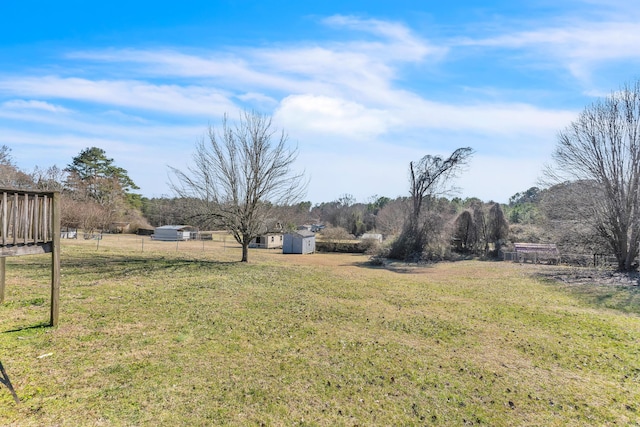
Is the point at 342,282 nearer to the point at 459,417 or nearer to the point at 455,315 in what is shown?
the point at 455,315

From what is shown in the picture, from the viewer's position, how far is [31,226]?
601 cm

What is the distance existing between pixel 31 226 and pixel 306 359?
5.33 metres

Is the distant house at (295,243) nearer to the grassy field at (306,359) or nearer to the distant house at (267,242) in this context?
the distant house at (267,242)

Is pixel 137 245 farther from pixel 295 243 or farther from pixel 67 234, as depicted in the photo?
pixel 295 243

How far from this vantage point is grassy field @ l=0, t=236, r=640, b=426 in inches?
163

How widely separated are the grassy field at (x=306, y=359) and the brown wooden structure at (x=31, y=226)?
55.8 inches

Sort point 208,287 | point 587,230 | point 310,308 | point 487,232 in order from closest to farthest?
point 310,308 < point 208,287 < point 587,230 < point 487,232

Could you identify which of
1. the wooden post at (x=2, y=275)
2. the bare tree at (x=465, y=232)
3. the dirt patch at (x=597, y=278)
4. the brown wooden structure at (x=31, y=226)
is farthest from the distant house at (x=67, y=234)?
the dirt patch at (x=597, y=278)

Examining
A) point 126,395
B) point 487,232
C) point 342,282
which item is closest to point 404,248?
point 487,232

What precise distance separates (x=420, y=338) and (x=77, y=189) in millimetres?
53311

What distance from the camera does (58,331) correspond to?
612 centimetres

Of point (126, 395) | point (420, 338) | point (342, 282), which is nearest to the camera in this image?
point (126, 395)

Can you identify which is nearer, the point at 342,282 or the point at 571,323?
the point at 571,323

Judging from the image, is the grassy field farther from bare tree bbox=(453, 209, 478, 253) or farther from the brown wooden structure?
bare tree bbox=(453, 209, 478, 253)
